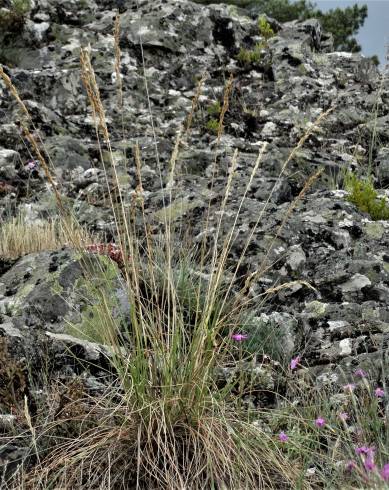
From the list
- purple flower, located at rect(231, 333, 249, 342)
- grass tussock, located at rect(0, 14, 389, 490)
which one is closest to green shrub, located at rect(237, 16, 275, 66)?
purple flower, located at rect(231, 333, 249, 342)

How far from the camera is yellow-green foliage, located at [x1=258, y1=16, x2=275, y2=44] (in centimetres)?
997

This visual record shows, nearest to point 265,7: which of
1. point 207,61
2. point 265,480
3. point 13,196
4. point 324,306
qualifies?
point 207,61

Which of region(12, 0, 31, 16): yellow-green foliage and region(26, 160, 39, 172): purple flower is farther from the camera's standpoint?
region(12, 0, 31, 16): yellow-green foliage

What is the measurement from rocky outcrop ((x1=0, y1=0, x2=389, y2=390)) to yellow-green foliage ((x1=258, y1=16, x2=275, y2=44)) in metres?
0.10

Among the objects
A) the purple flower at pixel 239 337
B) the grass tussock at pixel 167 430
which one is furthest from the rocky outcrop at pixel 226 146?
the grass tussock at pixel 167 430

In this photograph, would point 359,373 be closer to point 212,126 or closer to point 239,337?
point 239,337

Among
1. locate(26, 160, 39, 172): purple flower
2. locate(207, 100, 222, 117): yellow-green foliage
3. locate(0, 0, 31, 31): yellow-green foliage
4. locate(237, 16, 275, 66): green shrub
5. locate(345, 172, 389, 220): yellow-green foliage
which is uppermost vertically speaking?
locate(0, 0, 31, 31): yellow-green foliage

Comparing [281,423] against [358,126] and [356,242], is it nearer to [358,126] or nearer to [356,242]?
[356,242]

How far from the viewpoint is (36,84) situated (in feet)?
26.5

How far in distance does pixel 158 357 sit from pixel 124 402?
1.02 ft

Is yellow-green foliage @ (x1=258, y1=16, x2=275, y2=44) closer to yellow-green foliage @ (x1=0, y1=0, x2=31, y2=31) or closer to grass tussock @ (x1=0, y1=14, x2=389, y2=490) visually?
yellow-green foliage @ (x1=0, y1=0, x2=31, y2=31)

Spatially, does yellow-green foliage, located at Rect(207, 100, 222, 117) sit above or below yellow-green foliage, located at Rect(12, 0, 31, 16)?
below

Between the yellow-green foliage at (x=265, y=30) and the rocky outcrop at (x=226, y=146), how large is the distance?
10 cm

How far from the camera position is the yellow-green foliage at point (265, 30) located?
9.97 metres
